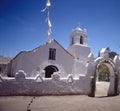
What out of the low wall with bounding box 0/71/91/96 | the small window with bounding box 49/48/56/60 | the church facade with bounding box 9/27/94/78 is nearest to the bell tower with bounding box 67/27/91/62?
the church facade with bounding box 9/27/94/78

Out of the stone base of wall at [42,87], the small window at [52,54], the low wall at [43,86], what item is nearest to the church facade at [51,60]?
the small window at [52,54]

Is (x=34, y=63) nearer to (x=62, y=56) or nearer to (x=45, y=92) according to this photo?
(x=62, y=56)

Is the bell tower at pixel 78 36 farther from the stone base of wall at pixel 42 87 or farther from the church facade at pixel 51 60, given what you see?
the stone base of wall at pixel 42 87

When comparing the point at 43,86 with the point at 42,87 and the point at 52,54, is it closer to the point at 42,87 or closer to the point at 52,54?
the point at 42,87

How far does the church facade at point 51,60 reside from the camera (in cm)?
2275

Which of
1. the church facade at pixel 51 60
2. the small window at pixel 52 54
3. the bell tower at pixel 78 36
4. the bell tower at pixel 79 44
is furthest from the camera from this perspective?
the bell tower at pixel 78 36

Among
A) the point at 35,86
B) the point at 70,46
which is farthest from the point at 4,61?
the point at 35,86

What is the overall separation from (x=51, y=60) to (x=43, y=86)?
10101mm

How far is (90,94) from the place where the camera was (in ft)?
51.5

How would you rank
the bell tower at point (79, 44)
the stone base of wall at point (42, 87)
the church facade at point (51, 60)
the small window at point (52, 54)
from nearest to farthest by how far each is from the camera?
the stone base of wall at point (42, 87)
the church facade at point (51, 60)
the small window at point (52, 54)
the bell tower at point (79, 44)

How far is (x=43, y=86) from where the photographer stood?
14258 mm

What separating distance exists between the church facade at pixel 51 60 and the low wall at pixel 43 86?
766 centimetres

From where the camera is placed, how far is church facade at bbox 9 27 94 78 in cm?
2275

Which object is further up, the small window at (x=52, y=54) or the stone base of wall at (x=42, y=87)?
the small window at (x=52, y=54)
